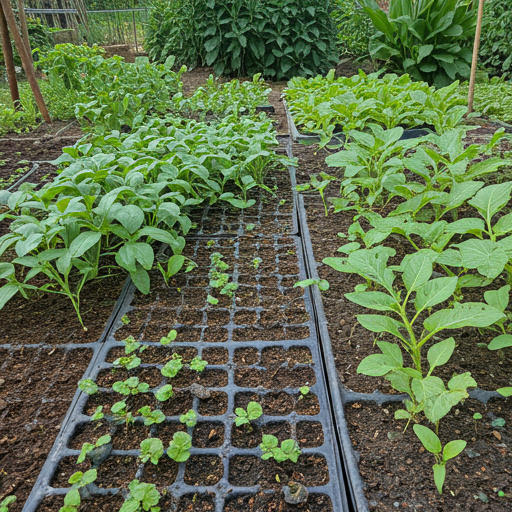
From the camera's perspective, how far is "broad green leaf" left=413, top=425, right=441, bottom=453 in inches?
35.1

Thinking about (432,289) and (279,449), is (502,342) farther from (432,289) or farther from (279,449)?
(279,449)

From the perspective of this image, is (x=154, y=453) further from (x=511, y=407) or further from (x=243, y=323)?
(x=511, y=407)

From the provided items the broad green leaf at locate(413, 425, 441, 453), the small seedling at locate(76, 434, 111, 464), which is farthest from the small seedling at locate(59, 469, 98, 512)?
the broad green leaf at locate(413, 425, 441, 453)

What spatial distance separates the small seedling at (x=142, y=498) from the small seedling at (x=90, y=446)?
149mm

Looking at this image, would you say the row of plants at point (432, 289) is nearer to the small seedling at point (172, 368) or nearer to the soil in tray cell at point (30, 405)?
the small seedling at point (172, 368)

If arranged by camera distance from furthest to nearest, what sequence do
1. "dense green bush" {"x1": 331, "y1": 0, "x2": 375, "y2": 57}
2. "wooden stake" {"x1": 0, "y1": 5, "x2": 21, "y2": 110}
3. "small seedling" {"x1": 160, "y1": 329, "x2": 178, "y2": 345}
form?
1. "dense green bush" {"x1": 331, "y1": 0, "x2": 375, "y2": 57}
2. "wooden stake" {"x1": 0, "y1": 5, "x2": 21, "y2": 110}
3. "small seedling" {"x1": 160, "y1": 329, "x2": 178, "y2": 345}

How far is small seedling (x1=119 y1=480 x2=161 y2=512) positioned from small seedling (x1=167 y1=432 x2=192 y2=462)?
0.27ft

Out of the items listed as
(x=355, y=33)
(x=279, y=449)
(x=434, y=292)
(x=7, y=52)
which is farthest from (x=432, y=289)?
(x=355, y=33)

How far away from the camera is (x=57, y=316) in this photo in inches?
59.4

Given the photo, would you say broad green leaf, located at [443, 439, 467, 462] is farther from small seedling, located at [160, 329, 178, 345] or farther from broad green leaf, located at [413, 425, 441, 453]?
small seedling, located at [160, 329, 178, 345]

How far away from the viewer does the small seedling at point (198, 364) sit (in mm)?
1235

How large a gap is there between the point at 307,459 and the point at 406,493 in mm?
230

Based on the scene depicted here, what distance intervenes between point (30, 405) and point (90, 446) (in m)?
0.30

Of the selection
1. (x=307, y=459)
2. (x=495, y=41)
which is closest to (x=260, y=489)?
(x=307, y=459)
